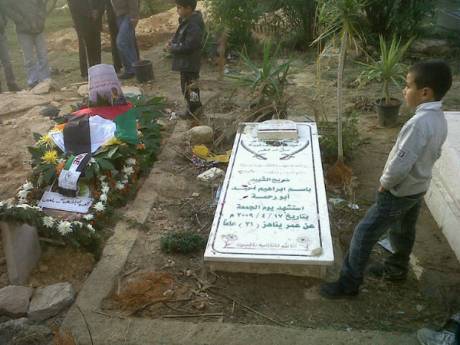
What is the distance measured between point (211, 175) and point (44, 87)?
12.3 feet

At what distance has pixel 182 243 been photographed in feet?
Answer: 11.5

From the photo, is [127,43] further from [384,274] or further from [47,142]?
[384,274]

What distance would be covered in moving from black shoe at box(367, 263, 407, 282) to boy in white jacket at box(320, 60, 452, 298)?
159mm

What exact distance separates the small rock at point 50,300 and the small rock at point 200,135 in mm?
2397

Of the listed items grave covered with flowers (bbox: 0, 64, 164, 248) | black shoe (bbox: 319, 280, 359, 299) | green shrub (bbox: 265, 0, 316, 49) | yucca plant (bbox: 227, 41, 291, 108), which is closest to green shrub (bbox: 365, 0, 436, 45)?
green shrub (bbox: 265, 0, 316, 49)

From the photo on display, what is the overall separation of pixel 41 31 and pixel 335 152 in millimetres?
4996

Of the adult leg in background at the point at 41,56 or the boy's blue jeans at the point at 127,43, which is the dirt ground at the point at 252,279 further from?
the boy's blue jeans at the point at 127,43

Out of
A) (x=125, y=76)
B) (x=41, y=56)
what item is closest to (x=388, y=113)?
(x=125, y=76)

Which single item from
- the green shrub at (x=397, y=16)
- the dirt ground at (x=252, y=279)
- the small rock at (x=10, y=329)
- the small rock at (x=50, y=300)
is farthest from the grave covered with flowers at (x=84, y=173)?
the green shrub at (x=397, y=16)

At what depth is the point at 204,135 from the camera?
5.15 metres

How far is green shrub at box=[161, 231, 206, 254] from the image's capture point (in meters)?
3.50

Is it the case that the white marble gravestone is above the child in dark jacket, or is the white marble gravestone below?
below

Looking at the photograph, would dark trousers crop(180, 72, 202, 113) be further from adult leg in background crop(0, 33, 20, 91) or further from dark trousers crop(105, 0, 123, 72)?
adult leg in background crop(0, 33, 20, 91)

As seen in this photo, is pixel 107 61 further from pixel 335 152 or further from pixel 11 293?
pixel 11 293
